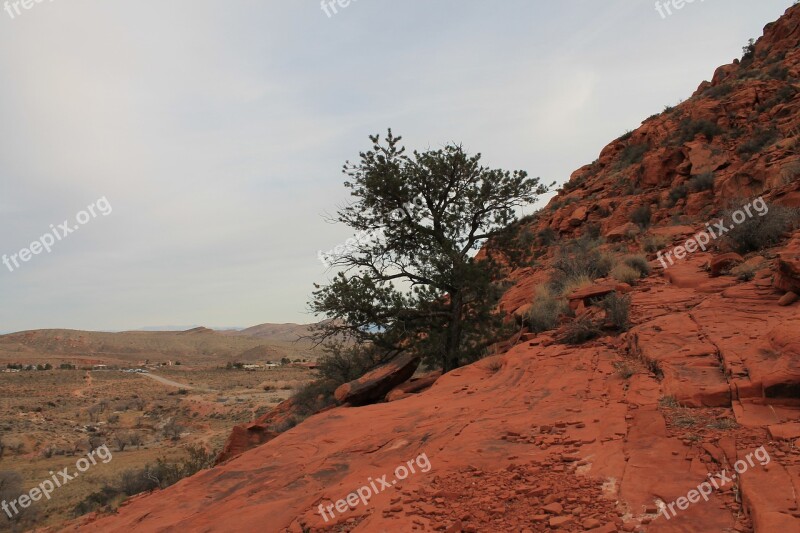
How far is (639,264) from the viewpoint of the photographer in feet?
41.0

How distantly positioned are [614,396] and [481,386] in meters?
2.88

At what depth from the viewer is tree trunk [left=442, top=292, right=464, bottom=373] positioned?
1338 centimetres

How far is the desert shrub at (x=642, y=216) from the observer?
20.8m

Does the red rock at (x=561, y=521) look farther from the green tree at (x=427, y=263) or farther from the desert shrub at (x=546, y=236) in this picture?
the desert shrub at (x=546, y=236)

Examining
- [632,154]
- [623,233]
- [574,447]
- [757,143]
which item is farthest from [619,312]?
[632,154]

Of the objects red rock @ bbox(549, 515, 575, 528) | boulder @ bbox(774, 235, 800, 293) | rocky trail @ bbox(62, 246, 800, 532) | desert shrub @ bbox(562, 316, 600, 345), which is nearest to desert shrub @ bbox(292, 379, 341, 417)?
rocky trail @ bbox(62, 246, 800, 532)

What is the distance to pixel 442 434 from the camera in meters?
6.32

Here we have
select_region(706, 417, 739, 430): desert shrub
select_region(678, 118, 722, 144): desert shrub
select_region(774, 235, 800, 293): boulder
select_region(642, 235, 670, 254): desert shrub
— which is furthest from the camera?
select_region(678, 118, 722, 144): desert shrub

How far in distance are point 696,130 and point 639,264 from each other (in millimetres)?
16276

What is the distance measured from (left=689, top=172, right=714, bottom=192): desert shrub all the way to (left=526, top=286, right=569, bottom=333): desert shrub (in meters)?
11.7

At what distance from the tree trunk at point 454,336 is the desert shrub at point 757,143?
1524cm

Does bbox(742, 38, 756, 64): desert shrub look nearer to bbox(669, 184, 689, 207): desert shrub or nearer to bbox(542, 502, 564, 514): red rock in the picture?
Answer: bbox(669, 184, 689, 207): desert shrub

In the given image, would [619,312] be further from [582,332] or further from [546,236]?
[546,236]

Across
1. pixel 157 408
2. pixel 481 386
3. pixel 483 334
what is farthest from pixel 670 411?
pixel 157 408
